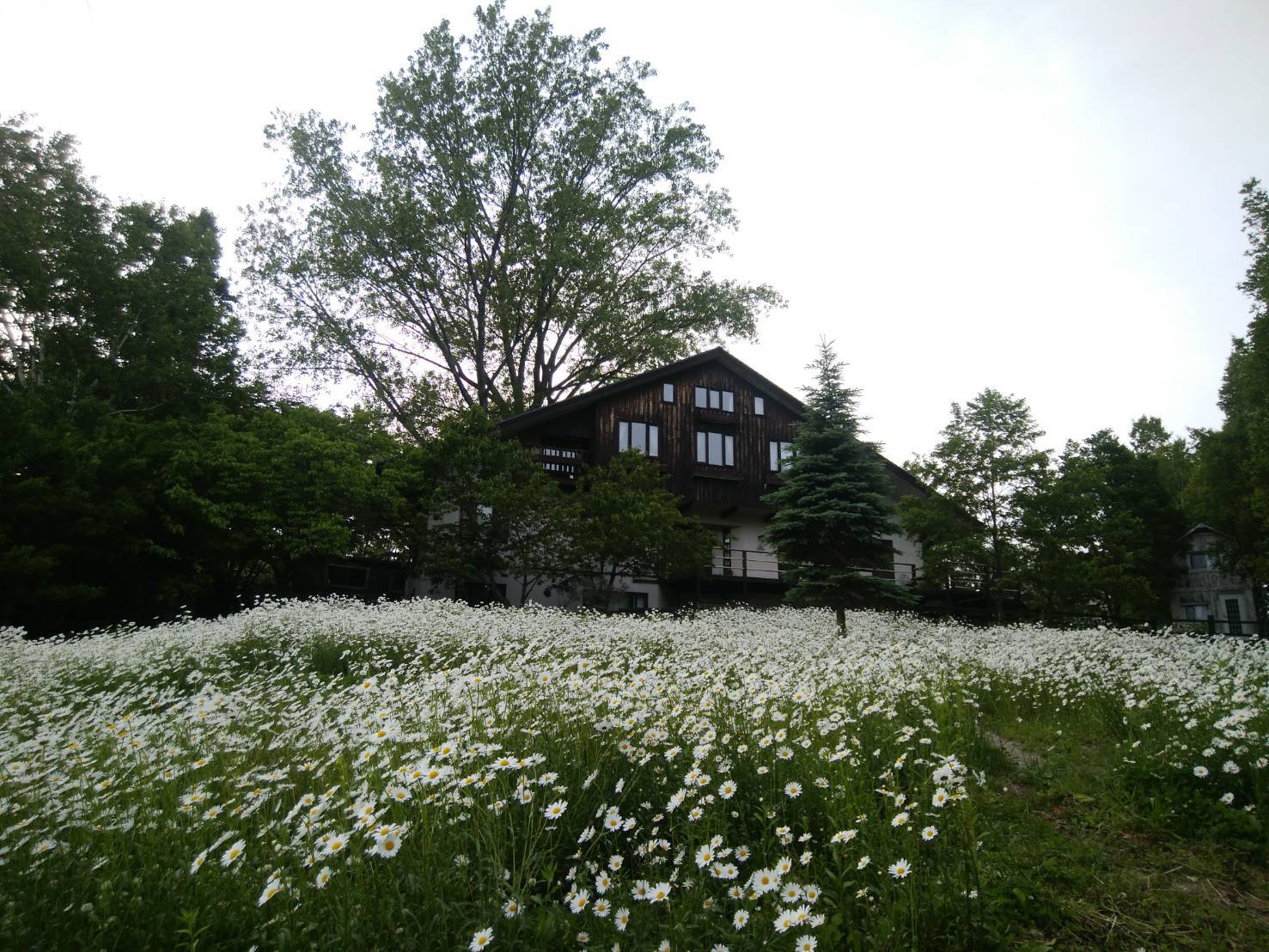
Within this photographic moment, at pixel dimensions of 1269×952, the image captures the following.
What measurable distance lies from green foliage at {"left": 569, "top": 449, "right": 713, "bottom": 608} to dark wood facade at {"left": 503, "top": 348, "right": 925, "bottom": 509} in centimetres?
488

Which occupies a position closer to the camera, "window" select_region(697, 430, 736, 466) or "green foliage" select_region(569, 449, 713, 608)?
"green foliage" select_region(569, 449, 713, 608)

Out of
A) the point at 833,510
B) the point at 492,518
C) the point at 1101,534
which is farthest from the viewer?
the point at 1101,534

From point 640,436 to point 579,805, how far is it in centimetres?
2482

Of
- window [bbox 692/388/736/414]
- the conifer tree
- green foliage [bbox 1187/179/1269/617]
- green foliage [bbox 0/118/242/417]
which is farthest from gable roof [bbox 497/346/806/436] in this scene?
green foliage [bbox 1187/179/1269/617]

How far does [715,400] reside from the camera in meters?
30.2

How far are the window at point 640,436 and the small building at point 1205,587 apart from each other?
2817 cm

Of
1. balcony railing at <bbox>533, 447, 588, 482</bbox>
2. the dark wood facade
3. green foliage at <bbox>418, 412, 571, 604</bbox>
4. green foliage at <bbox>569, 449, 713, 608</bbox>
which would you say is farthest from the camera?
the dark wood facade

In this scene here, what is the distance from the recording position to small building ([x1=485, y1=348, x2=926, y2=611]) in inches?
1085

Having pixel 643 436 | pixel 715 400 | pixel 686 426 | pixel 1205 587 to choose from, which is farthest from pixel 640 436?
pixel 1205 587

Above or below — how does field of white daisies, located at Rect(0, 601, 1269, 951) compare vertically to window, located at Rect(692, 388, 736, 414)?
below

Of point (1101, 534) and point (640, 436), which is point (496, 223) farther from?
point (1101, 534)

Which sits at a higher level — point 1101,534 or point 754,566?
point 1101,534

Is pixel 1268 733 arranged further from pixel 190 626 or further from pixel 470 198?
pixel 470 198

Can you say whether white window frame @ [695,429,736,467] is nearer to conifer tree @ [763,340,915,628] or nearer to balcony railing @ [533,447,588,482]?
balcony railing @ [533,447,588,482]
